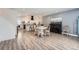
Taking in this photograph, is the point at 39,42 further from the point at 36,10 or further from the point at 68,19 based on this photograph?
the point at 68,19

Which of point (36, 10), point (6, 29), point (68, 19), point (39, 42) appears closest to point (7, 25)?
point (6, 29)

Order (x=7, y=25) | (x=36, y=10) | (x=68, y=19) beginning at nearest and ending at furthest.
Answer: (x=36, y=10) → (x=7, y=25) → (x=68, y=19)

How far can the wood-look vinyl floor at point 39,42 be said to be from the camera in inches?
145

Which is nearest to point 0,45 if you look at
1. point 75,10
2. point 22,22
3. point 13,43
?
point 13,43

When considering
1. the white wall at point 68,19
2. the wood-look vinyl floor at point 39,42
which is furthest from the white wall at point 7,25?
the white wall at point 68,19

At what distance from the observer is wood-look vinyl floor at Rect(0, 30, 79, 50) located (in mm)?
3693

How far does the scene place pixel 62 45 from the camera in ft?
12.4

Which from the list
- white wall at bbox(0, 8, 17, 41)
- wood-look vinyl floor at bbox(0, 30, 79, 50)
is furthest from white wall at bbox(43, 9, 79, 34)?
white wall at bbox(0, 8, 17, 41)

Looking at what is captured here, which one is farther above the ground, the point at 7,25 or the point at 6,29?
the point at 7,25

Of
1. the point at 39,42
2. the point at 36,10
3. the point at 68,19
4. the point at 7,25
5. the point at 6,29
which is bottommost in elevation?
the point at 39,42

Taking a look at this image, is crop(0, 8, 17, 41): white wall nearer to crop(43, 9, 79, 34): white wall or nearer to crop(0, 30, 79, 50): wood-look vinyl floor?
crop(0, 30, 79, 50): wood-look vinyl floor

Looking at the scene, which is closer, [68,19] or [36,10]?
[36,10]

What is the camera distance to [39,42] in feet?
12.8
